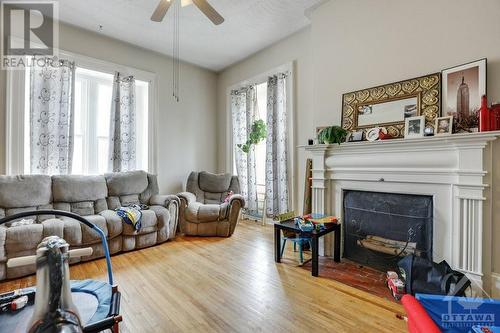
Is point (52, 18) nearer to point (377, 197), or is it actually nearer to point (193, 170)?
point (193, 170)

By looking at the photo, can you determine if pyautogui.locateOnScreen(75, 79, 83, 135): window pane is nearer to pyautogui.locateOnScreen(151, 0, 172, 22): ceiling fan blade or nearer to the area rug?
pyautogui.locateOnScreen(151, 0, 172, 22): ceiling fan blade

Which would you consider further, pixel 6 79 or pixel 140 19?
pixel 140 19

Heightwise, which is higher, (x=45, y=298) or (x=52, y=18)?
(x=52, y=18)

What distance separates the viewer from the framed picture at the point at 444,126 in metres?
2.17

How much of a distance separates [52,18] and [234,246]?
4162mm

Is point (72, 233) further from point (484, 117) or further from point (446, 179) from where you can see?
point (484, 117)

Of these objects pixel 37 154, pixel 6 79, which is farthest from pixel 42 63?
pixel 37 154

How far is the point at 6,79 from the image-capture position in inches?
126

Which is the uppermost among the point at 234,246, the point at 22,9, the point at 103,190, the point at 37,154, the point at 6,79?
the point at 22,9

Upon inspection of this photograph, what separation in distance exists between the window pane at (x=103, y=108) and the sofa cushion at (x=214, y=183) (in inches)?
71.6

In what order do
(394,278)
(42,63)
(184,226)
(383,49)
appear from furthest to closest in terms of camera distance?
(184,226) < (42,63) < (383,49) < (394,278)

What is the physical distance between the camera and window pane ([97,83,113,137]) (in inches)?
161

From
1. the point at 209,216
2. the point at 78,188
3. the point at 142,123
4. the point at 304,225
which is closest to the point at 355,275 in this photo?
the point at 304,225

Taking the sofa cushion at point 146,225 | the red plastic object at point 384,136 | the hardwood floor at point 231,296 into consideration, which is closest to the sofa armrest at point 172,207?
the sofa cushion at point 146,225
